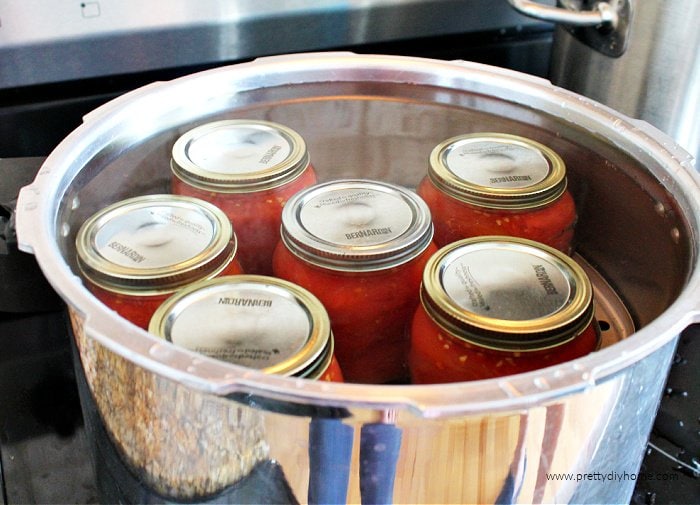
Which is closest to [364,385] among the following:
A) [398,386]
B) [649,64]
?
[398,386]

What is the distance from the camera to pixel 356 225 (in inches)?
21.6

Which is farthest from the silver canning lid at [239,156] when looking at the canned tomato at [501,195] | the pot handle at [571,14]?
the pot handle at [571,14]

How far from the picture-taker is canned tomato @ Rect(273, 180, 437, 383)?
1.70 feet

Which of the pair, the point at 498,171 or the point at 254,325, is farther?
the point at 498,171

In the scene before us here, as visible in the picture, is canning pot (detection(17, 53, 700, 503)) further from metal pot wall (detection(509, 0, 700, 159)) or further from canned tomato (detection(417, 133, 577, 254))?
metal pot wall (detection(509, 0, 700, 159))

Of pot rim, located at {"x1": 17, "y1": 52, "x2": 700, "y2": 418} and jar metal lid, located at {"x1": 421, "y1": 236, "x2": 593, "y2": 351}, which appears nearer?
pot rim, located at {"x1": 17, "y1": 52, "x2": 700, "y2": 418}

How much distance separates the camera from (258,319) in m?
0.46

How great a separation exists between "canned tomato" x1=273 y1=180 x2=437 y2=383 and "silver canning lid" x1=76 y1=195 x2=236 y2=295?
0.05m

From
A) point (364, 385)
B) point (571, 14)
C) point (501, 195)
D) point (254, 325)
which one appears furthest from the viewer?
point (571, 14)

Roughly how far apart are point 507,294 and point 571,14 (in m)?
0.32

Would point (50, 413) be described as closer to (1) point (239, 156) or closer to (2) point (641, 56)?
(1) point (239, 156)

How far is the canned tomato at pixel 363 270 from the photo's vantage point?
0.52 meters

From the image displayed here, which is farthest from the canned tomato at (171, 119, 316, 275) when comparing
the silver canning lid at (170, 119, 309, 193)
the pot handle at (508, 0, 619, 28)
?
the pot handle at (508, 0, 619, 28)

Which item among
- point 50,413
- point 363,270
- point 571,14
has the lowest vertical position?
point 50,413
